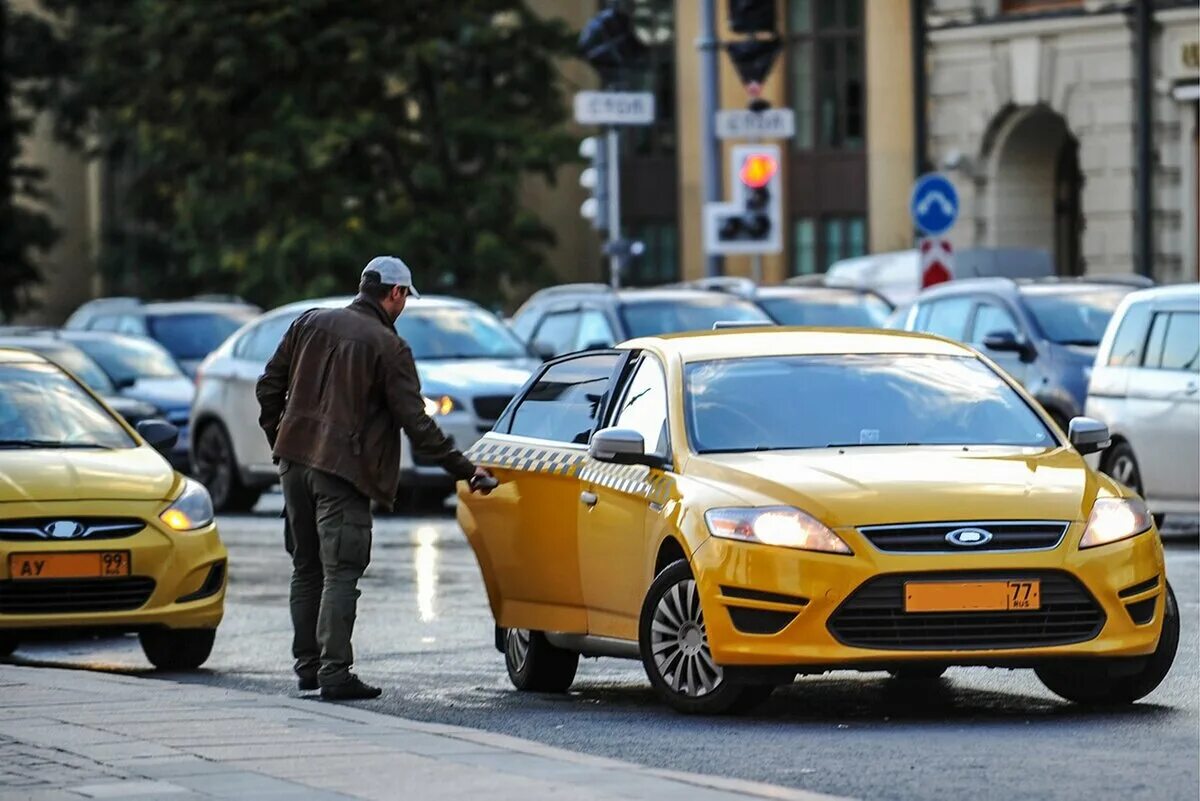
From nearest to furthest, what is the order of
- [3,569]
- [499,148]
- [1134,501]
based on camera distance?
[1134,501]
[3,569]
[499,148]

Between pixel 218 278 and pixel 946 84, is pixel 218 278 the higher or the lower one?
the lower one

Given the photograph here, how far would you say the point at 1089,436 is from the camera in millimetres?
12281

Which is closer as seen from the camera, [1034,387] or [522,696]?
[522,696]

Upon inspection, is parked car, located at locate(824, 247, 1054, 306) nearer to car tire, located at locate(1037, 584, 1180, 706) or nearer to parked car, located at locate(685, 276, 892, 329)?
parked car, located at locate(685, 276, 892, 329)

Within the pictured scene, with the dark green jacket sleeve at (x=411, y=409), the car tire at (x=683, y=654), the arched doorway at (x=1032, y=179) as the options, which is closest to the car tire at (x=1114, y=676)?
the car tire at (x=683, y=654)

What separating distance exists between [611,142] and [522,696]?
23.7 meters

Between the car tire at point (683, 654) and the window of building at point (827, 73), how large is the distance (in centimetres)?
4458

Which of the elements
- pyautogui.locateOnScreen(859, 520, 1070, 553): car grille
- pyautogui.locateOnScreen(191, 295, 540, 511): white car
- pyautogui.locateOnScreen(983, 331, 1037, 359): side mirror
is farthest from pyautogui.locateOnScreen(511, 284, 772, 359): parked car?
pyautogui.locateOnScreen(859, 520, 1070, 553): car grille

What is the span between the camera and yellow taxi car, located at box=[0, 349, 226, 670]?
556 inches

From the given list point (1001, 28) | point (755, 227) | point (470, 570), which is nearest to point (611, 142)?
point (755, 227)

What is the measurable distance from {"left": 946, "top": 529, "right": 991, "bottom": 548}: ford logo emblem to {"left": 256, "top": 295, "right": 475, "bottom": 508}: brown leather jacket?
7.13 ft

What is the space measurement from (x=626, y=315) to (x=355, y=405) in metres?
14.7

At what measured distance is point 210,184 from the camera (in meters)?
56.1

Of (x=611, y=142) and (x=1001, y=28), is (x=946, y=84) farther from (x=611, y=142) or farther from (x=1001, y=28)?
(x=611, y=142)
